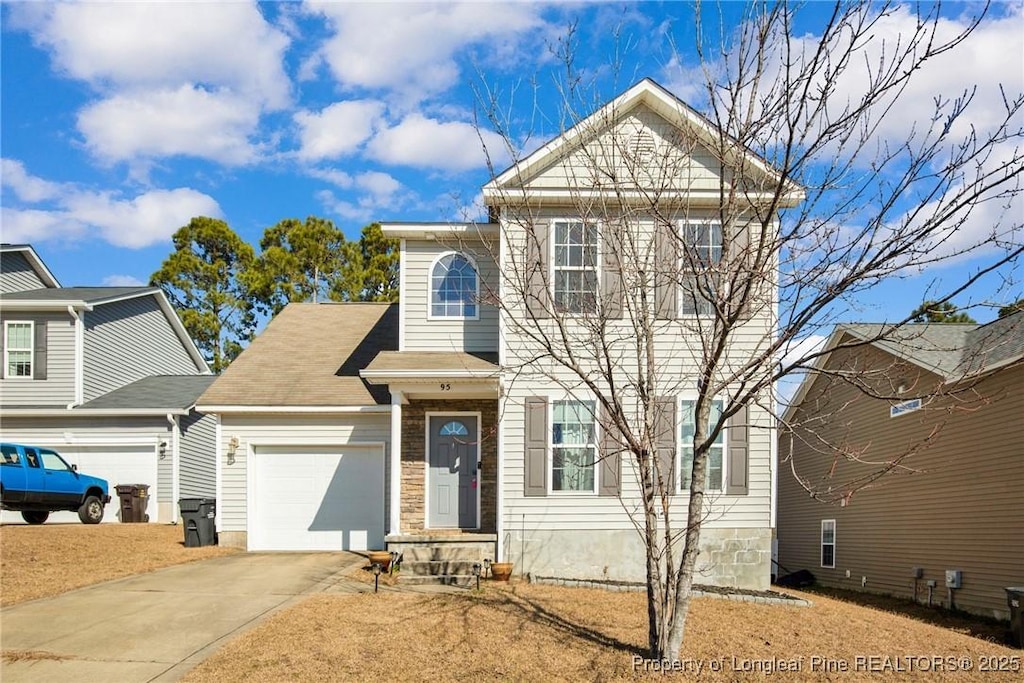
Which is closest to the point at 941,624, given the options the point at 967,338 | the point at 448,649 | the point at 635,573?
the point at 635,573

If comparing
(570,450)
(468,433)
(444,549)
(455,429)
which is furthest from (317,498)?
(570,450)

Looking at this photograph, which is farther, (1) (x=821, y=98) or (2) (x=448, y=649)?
(2) (x=448, y=649)

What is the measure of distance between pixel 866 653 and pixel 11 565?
35.5ft

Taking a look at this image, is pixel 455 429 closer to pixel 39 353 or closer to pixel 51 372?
pixel 51 372

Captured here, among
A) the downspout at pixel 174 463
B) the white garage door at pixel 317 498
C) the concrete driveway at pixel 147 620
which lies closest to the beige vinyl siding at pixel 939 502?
the concrete driveway at pixel 147 620

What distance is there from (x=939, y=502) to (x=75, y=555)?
13797mm

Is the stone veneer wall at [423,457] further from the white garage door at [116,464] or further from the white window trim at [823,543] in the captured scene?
the white window trim at [823,543]

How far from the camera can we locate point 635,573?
12352 millimetres

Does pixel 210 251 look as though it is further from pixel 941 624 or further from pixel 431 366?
pixel 941 624

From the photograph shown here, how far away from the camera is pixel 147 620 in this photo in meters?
8.94

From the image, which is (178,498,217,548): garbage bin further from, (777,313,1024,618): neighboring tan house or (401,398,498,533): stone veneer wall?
(777,313,1024,618): neighboring tan house

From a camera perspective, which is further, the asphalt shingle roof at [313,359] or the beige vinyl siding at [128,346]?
the beige vinyl siding at [128,346]

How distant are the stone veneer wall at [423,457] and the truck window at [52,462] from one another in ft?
25.2

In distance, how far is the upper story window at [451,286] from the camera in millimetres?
14258
